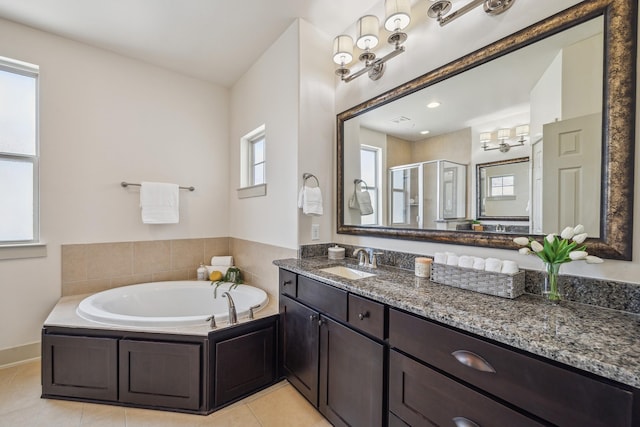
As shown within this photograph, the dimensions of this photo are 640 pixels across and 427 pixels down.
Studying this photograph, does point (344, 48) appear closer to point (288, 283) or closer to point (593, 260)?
point (288, 283)

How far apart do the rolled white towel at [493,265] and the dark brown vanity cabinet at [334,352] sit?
0.52 meters

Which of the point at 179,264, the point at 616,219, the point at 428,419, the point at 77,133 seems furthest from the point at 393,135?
the point at 77,133

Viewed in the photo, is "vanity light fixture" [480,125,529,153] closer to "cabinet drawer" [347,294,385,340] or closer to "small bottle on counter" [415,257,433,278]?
"small bottle on counter" [415,257,433,278]

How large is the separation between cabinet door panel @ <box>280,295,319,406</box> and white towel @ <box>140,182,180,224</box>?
155 cm

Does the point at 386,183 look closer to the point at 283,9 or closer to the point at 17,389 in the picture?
the point at 283,9

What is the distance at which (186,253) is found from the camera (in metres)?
3.06

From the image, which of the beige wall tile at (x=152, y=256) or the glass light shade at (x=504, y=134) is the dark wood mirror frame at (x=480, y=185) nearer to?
the glass light shade at (x=504, y=134)

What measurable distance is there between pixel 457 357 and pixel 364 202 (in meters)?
1.34

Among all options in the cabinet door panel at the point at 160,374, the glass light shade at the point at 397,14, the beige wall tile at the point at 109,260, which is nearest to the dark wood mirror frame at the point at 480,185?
the glass light shade at the point at 397,14

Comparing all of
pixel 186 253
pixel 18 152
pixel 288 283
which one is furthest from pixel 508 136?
pixel 18 152

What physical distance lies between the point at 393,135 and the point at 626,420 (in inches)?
65.8

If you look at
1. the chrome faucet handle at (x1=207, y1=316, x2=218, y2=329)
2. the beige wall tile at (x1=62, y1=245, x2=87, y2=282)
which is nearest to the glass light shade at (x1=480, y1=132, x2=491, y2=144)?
the chrome faucet handle at (x1=207, y1=316, x2=218, y2=329)

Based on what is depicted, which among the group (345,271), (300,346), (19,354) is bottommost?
(19,354)

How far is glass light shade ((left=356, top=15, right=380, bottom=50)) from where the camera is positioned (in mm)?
1806
